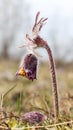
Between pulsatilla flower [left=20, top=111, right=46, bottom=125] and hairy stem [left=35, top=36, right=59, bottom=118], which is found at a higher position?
hairy stem [left=35, top=36, right=59, bottom=118]

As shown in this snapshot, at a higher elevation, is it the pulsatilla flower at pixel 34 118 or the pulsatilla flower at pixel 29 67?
the pulsatilla flower at pixel 29 67

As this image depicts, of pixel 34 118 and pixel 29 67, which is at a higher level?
pixel 29 67

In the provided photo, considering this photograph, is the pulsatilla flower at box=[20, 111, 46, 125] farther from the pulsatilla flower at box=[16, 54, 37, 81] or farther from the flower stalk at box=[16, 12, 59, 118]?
the pulsatilla flower at box=[16, 54, 37, 81]

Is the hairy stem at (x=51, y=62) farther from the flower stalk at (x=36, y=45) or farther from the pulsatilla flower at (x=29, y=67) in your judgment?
the pulsatilla flower at (x=29, y=67)

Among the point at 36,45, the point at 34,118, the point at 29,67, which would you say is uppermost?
the point at 36,45

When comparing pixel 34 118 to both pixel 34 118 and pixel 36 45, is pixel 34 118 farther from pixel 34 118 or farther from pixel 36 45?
pixel 36 45

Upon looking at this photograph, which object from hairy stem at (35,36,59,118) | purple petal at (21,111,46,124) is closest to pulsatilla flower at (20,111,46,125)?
purple petal at (21,111,46,124)

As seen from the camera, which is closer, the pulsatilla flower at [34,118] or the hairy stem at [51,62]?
the hairy stem at [51,62]

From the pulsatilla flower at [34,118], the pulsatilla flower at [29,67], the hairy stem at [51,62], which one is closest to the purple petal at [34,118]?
the pulsatilla flower at [34,118]

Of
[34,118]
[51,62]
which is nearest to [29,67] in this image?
[51,62]

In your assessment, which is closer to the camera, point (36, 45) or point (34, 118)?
point (36, 45)
